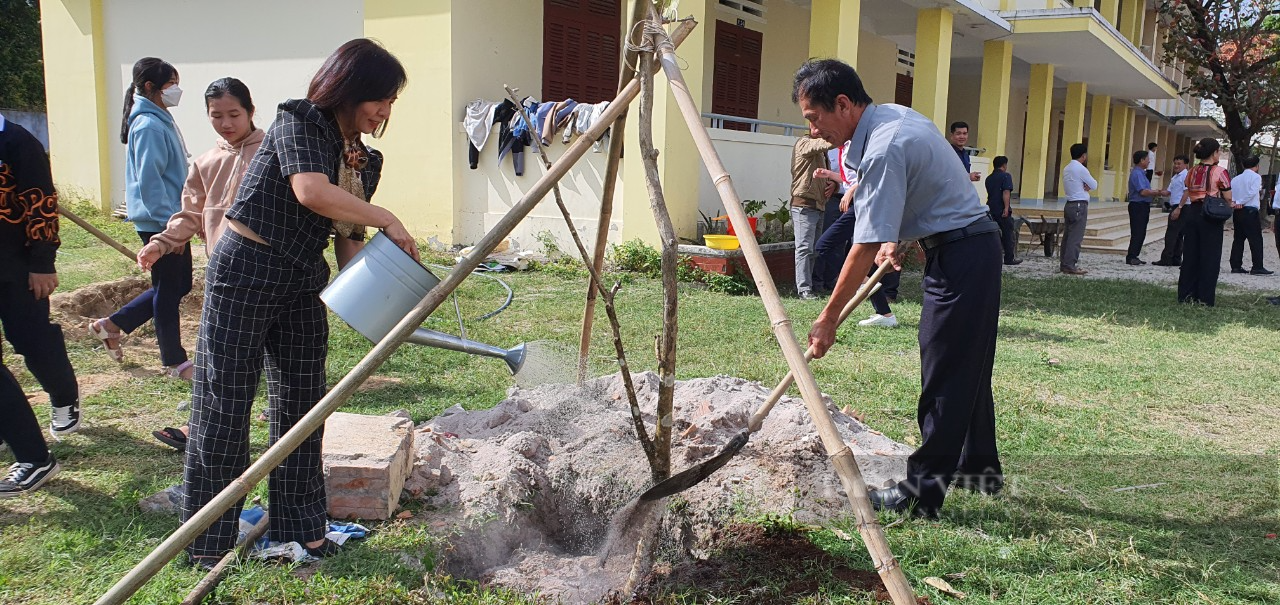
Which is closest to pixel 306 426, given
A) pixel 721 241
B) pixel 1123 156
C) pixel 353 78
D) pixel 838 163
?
pixel 353 78

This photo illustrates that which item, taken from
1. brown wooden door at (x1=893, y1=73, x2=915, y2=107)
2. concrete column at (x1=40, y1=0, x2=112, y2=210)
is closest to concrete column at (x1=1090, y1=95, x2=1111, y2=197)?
brown wooden door at (x1=893, y1=73, x2=915, y2=107)

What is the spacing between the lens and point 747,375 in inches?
204

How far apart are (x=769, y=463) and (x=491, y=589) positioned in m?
1.39

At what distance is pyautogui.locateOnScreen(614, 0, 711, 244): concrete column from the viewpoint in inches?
→ 330

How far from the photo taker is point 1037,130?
16.3 m

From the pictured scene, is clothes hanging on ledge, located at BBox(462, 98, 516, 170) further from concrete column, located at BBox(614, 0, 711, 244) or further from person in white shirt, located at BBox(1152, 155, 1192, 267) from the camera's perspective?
person in white shirt, located at BBox(1152, 155, 1192, 267)

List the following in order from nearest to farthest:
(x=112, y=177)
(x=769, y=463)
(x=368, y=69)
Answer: (x=368, y=69)
(x=769, y=463)
(x=112, y=177)

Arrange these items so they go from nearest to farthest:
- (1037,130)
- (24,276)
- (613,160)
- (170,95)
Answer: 1. (613,160)
2. (24,276)
3. (170,95)
4. (1037,130)

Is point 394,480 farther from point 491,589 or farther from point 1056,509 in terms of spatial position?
point 1056,509

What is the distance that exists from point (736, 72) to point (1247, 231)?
6.90 m

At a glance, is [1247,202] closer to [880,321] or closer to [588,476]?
[880,321]

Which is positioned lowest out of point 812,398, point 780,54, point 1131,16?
point 812,398

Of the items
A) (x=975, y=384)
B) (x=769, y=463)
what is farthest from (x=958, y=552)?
(x=769, y=463)

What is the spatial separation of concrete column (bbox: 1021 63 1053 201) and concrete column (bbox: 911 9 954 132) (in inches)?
203
